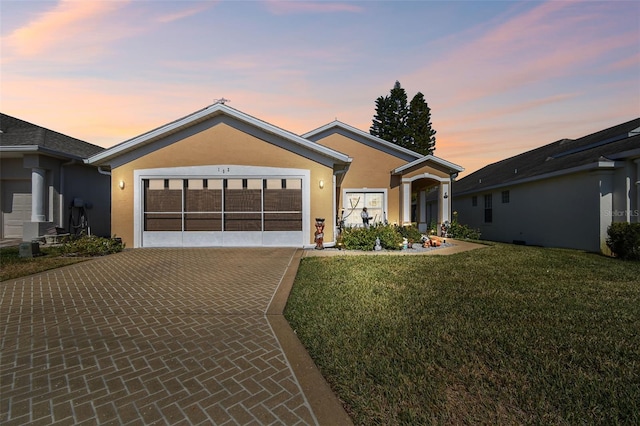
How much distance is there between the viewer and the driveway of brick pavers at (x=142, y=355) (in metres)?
2.28

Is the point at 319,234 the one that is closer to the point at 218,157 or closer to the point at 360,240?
the point at 360,240

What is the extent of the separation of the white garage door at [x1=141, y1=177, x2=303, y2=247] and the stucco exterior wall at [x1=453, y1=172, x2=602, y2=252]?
11203mm

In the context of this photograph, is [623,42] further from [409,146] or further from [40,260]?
[409,146]

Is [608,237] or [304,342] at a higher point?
[608,237]

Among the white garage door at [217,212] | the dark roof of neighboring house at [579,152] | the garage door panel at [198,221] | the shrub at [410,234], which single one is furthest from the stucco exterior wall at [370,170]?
the garage door panel at [198,221]

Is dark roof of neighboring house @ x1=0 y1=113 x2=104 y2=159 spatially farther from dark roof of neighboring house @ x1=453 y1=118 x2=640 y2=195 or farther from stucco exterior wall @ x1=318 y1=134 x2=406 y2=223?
dark roof of neighboring house @ x1=453 y1=118 x2=640 y2=195

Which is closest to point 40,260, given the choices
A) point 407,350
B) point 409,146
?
point 407,350

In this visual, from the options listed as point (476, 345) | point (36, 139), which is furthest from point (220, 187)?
point (476, 345)

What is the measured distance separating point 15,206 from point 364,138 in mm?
17004

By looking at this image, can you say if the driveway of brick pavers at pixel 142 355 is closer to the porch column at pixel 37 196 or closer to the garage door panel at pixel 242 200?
A: the garage door panel at pixel 242 200

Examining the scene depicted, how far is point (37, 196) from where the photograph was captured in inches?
461

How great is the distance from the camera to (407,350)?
3.16m

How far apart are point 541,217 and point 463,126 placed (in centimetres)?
677

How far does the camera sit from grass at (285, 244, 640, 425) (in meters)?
2.29
